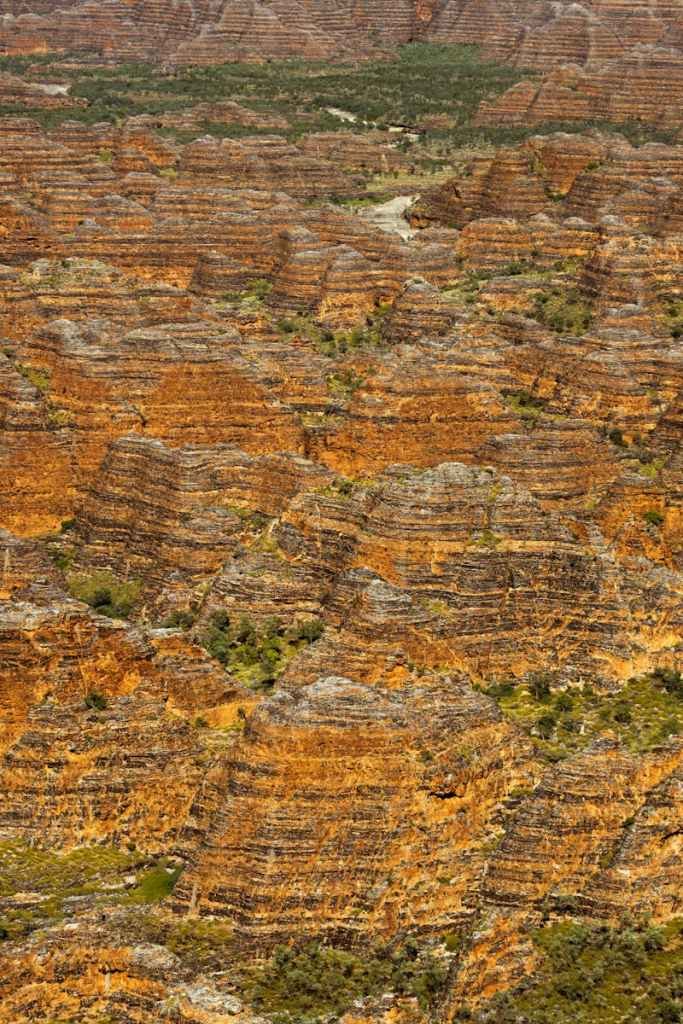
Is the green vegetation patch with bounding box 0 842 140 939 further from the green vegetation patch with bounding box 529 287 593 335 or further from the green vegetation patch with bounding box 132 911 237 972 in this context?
the green vegetation patch with bounding box 529 287 593 335

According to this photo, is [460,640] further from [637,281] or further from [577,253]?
[577,253]

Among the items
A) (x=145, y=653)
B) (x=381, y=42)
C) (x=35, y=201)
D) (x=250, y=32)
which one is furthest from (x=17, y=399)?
(x=381, y=42)

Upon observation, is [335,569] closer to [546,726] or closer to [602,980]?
[546,726]

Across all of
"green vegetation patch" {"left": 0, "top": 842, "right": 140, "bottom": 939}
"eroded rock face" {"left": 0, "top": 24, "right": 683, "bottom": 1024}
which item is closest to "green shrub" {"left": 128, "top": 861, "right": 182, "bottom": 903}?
"eroded rock face" {"left": 0, "top": 24, "right": 683, "bottom": 1024}

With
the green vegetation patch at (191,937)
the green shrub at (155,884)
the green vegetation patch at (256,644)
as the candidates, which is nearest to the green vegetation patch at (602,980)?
the green vegetation patch at (191,937)

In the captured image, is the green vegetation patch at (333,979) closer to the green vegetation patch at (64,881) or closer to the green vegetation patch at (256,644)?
the green vegetation patch at (64,881)
